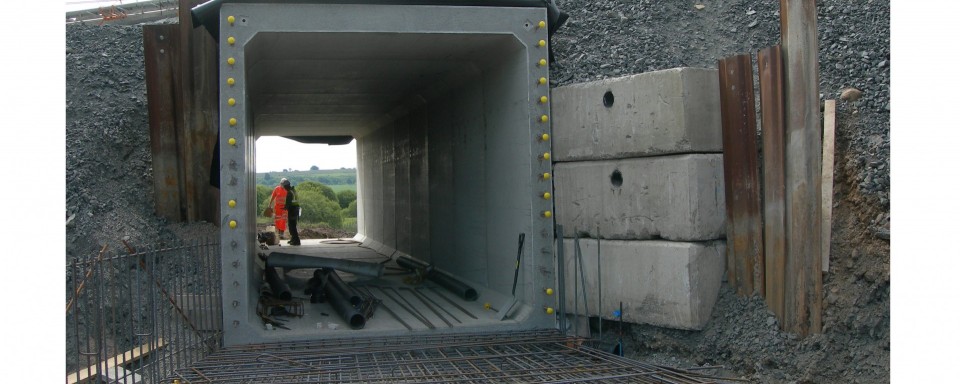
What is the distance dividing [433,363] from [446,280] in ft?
14.5

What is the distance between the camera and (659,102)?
828cm

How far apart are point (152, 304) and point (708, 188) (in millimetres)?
5162

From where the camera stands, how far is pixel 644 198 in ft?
27.7

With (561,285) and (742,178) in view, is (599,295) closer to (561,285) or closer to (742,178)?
(561,285)

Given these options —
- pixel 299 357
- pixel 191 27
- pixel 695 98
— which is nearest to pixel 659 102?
pixel 695 98

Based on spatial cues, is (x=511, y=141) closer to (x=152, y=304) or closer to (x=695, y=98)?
(x=695, y=98)

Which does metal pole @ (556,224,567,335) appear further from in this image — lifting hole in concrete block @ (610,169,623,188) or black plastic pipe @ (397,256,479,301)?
black plastic pipe @ (397,256,479,301)

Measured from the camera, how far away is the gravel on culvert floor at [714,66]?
7.07 meters

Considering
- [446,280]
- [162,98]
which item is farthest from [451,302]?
[162,98]

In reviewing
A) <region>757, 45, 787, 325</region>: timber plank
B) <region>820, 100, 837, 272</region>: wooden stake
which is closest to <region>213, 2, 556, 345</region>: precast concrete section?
<region>757, 45, 787, 325</region>: timber plank

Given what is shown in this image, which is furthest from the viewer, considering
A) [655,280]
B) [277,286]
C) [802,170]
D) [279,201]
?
[279,201]

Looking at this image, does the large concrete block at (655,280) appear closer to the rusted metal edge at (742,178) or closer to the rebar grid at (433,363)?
the rusted metal edge at (742,178)

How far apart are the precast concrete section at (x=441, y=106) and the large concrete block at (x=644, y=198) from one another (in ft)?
1.33

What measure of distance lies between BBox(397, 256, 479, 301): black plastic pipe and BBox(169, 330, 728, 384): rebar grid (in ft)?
6.72
